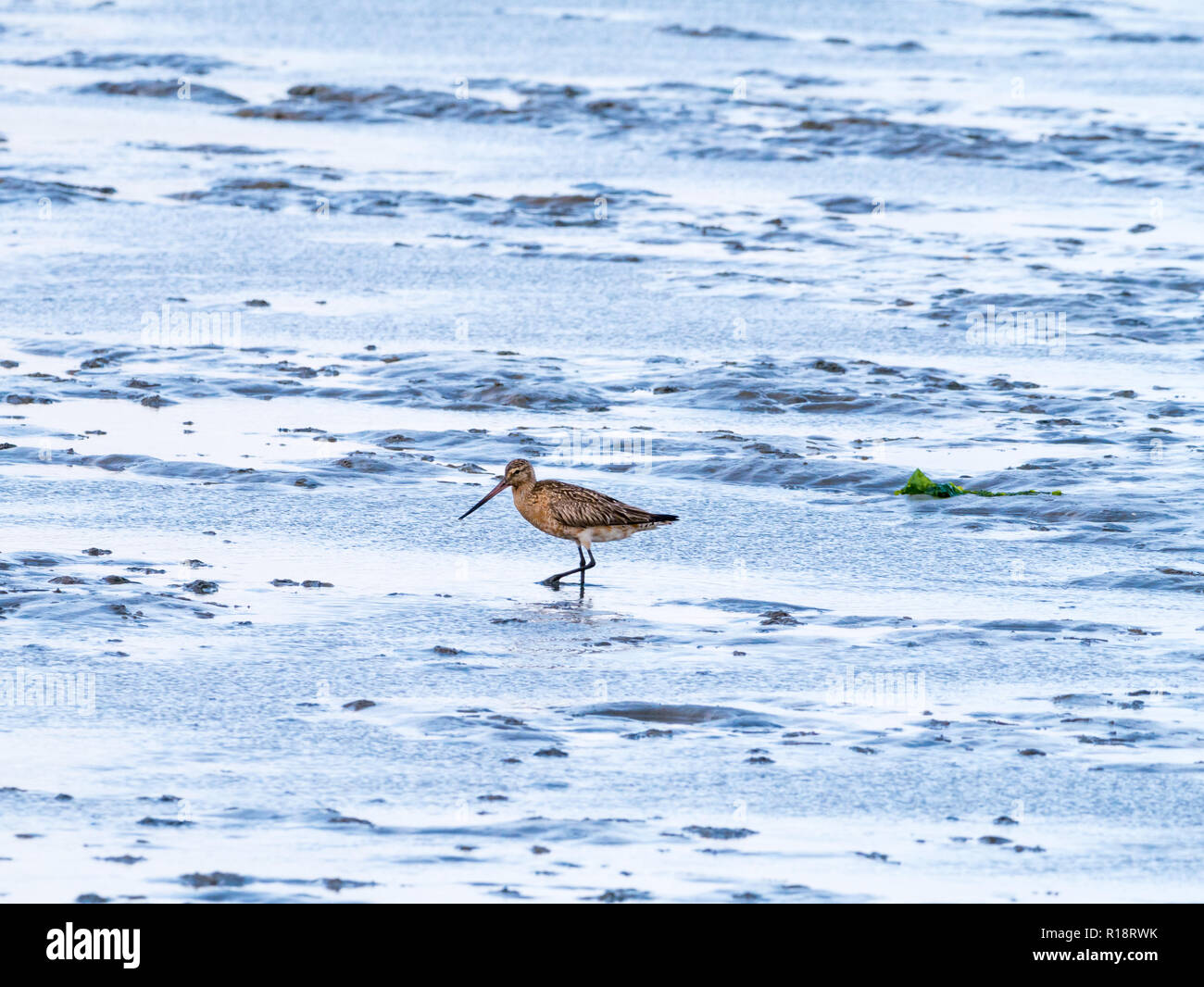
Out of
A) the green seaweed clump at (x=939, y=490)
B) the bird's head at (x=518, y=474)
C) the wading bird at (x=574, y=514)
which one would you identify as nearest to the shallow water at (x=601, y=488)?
the green seaweed clump at (x=939, y=490)

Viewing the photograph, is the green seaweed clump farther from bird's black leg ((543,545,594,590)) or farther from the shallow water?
bird's black leg ((543,545,594,590))

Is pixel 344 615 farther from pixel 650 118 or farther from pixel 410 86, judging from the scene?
pixel 410 86

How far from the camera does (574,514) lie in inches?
365

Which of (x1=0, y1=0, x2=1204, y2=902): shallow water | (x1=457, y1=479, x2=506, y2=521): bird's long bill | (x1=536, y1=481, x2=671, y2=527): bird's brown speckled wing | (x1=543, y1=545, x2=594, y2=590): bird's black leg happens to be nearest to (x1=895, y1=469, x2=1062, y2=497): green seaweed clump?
(x1=0, y1=0, x2=1204, y2=902): shallow water

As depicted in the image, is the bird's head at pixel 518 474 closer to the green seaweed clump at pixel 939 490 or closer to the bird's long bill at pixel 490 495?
the bird's long bill at pixel 490 495

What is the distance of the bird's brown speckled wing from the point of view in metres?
9.25

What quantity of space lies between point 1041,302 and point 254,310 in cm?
533

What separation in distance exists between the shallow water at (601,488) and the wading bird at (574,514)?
0.21 metres

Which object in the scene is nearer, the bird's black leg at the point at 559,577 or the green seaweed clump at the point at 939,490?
the bird's black leg at the point at 559,577

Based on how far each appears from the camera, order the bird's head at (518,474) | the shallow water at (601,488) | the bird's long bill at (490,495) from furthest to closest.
Answer: the bird's long bill at (490,495) → the bird's head at (518,474) → the shallow water at (601,488)

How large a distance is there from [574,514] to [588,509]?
0.25 feet

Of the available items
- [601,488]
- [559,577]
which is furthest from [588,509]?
[601,488]

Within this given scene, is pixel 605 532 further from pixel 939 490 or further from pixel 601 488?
pixel 939 490

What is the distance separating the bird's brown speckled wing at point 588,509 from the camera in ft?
30.3
